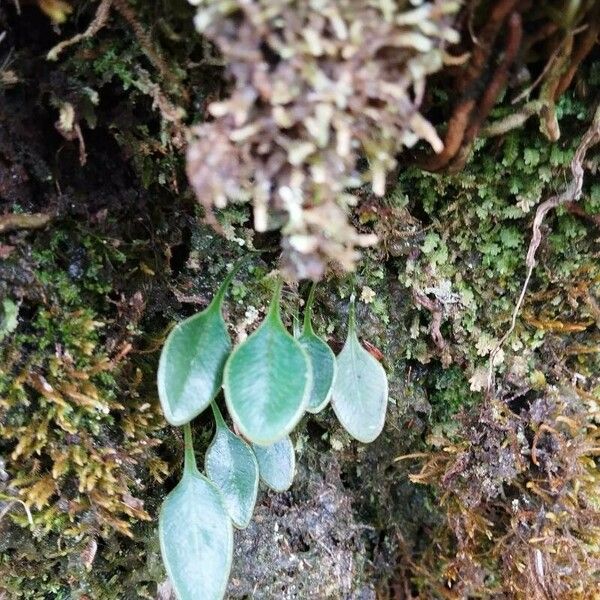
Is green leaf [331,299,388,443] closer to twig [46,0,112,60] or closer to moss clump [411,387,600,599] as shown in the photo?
moss clump [411,387,600,599]

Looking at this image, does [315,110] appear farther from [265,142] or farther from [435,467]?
[435,467]

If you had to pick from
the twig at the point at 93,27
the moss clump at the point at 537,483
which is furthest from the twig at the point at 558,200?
the twig at the point at 93,27

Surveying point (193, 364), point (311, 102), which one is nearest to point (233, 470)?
point (193, 364)

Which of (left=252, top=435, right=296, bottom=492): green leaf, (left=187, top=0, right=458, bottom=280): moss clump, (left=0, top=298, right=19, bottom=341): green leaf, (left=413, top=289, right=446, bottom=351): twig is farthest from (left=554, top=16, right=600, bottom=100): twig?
(left=0, top=298, right=19, bottom=341): green leaf

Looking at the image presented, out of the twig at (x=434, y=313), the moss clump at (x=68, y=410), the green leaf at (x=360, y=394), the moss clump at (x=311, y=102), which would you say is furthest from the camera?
the twig at (x=434, y=313)

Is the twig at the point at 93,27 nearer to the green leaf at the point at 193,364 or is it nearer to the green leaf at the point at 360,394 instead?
the green leaf at the point at 193,364

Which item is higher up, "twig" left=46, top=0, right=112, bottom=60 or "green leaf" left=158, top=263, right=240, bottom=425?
"twig" left=46, top=0, right=112, bottom=60
